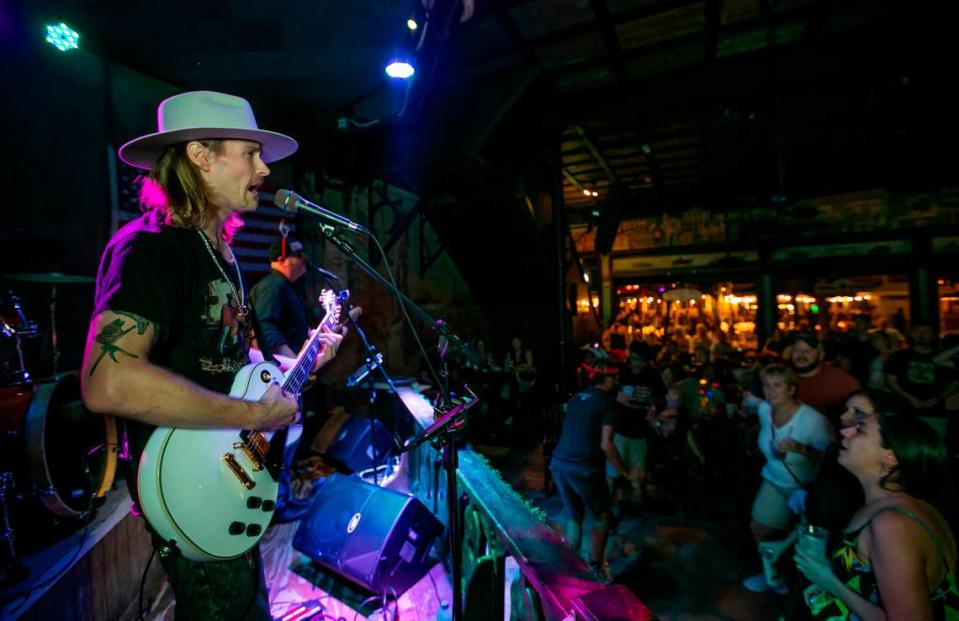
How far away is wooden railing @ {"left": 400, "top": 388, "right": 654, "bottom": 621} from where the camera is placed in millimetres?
1258

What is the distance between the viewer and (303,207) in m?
1.86

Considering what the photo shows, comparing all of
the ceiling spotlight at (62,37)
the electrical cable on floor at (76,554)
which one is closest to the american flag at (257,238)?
the ceiling spotlight at (62,37)

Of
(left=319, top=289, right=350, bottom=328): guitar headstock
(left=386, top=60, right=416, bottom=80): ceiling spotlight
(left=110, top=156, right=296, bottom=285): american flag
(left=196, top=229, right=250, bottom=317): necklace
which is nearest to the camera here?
(left=196, top=229, right=250, bottom=317): necklace

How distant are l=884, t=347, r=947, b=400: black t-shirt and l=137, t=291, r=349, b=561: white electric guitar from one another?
6.41m

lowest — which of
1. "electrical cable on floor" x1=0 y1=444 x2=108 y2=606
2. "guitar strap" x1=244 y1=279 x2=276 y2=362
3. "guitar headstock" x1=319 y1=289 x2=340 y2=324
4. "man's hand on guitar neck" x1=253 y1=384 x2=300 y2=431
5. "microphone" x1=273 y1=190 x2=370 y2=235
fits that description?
"electrical cable on floor" x1=0 y1=444 x2=108 y2=606

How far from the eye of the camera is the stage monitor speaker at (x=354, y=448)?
486cm

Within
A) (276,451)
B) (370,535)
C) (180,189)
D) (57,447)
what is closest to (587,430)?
(370,535)

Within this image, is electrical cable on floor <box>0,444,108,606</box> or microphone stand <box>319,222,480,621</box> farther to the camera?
electrical cable on floor <box>0,444,108,606</box>

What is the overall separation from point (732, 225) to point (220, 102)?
14745 mm

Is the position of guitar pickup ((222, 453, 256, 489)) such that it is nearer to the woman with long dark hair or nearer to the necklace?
the necklace

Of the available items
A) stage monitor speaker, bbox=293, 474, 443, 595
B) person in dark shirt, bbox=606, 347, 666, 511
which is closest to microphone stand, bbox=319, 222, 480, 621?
stage monitor speaker, bbox=293, 474, 443, 595

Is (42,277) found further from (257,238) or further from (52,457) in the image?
(257,238)

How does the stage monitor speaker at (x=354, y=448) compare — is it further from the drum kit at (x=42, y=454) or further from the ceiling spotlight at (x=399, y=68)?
the ceiling spotlight at (x=399, y=68)

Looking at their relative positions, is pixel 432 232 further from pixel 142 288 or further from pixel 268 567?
pixel 142 288
